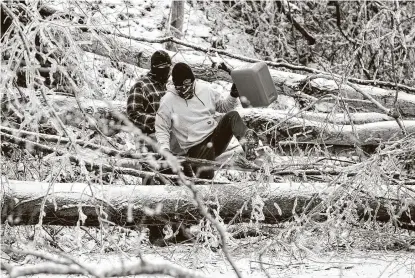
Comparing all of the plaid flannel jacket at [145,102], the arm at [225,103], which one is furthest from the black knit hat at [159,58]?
the arm at [225,103]

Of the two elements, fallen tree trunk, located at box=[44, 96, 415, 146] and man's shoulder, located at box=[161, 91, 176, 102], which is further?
fallen tree trunk, located at box=[44, 96, 415, 146]

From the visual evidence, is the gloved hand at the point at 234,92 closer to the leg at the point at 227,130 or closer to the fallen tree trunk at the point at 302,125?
the leg at the point at 227,130

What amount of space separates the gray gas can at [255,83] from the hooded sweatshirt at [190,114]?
343 mm

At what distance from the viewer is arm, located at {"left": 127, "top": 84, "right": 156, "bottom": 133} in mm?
5852

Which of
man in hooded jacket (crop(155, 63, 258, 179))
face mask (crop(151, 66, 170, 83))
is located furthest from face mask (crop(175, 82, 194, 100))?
face mask (crop(151, 66, 170, 83))

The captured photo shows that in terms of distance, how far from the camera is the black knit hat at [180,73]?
18.6ft

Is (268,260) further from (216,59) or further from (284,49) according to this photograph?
(284,49)

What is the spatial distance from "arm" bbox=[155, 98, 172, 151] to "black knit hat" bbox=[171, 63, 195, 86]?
224 mm

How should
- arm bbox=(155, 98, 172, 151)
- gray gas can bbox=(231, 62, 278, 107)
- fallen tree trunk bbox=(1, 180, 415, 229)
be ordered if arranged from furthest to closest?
1. arm bbox=(155, 98, 172, 151)
2. gray gas can bbox=(231, 62, 278, 107)
3. fallen tree trunk bbox=(1, 180, 415, 229)

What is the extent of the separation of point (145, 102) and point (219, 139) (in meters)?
0.73

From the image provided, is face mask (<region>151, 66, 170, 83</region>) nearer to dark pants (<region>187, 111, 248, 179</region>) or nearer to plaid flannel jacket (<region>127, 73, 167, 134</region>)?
plaid flannel jacket (<region>127, 73, 167, 134</region>)

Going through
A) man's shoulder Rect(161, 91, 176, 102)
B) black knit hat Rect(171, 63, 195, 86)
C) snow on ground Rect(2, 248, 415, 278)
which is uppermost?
black knit hat Rect(171, 63, 195, 86)

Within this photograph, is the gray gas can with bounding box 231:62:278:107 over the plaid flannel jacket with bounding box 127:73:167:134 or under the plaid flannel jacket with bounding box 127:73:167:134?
over

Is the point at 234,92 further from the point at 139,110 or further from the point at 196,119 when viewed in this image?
the point at 139,110
